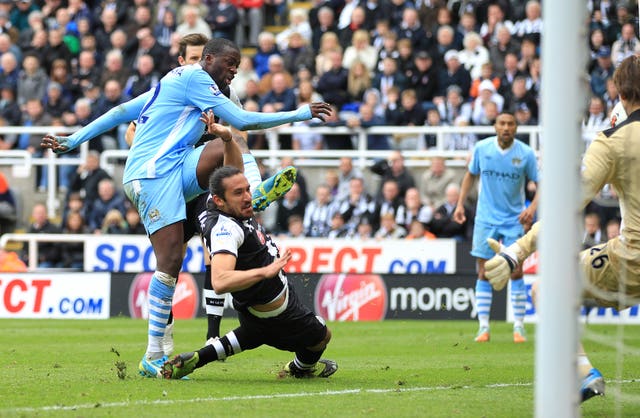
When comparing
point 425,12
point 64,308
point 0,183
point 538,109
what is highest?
point 425,12

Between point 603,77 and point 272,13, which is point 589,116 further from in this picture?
point 272,13

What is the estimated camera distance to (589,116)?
66.2 ft

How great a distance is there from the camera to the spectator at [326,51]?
23141 millimetres

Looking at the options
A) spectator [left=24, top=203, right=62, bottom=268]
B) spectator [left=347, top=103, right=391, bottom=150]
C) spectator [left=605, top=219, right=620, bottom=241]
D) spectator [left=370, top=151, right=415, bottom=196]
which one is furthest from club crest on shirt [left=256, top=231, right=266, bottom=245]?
spectator [left=24, top=203, right=62, bottom=268]

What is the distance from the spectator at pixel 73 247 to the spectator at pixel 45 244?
112mm

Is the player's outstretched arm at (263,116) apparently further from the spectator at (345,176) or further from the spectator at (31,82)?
the spectator at (31,82)

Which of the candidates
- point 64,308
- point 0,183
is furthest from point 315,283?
point 0,183

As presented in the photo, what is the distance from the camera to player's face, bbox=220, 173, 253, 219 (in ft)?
27.7

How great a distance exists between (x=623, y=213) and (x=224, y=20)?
60.0 feet

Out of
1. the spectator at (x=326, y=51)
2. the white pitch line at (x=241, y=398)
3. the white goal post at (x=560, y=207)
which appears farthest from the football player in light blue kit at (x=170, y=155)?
the spectator at (x=326, y=51)

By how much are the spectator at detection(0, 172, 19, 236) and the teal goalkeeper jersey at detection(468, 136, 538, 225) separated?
1124 cm

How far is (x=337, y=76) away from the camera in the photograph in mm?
22547

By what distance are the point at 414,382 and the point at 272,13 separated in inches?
746

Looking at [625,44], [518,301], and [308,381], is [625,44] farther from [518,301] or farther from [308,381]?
[308,381]
